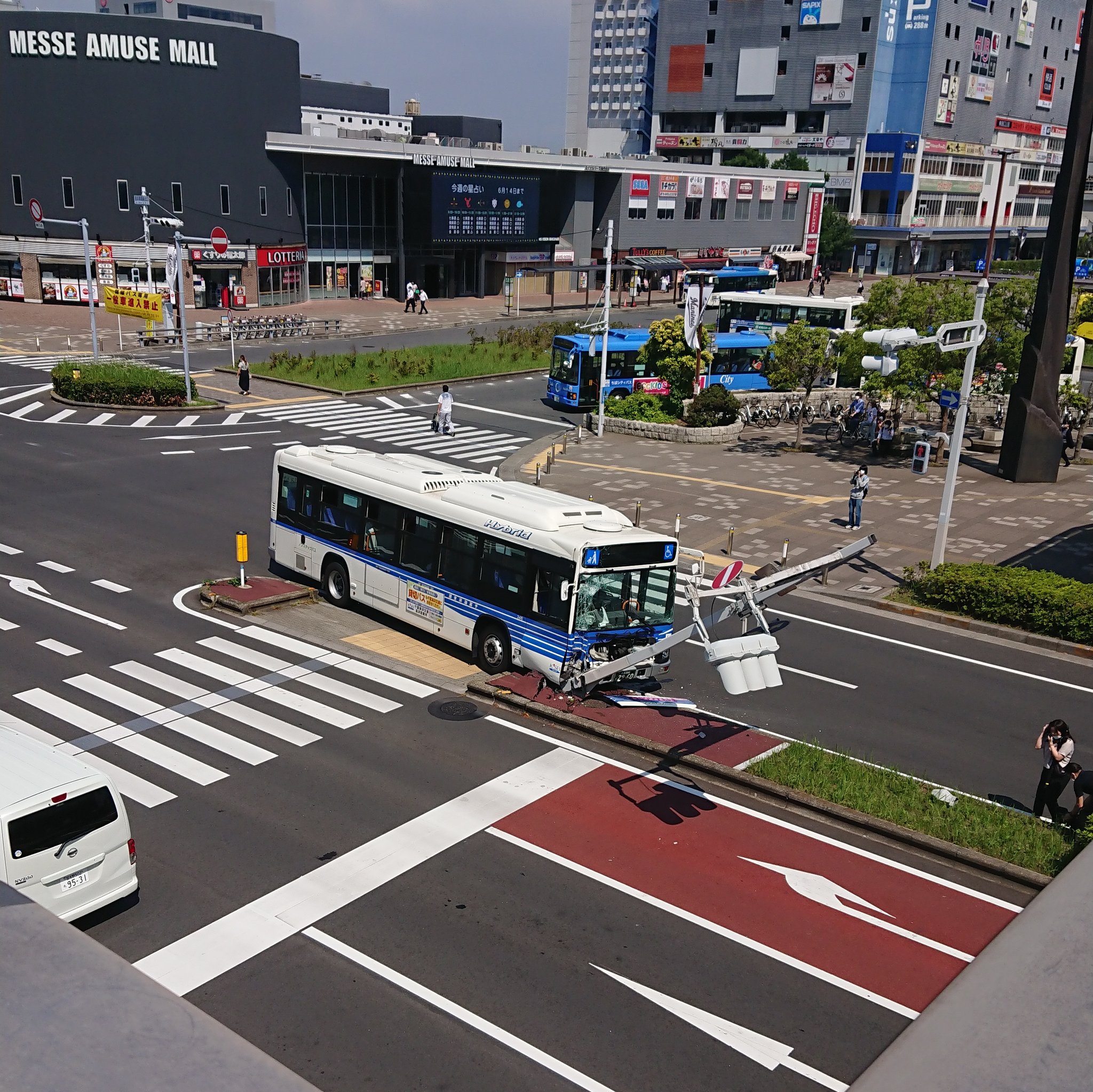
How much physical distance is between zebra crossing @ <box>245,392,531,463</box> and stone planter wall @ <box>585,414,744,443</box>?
12.0 feet

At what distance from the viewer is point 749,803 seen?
15109 mm

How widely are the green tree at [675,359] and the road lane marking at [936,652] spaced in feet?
65.4

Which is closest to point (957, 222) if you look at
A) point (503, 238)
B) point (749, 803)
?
point (503, 238)

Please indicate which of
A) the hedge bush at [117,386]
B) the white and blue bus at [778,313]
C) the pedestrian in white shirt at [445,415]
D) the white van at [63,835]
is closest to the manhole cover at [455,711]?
the white van at [63,835]

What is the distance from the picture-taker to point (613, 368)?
45.7m

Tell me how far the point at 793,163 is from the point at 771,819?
363ft

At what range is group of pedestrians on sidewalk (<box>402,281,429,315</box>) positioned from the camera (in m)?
73.4

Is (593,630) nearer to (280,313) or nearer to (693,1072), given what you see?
(693,1072)

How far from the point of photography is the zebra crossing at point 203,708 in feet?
51.4

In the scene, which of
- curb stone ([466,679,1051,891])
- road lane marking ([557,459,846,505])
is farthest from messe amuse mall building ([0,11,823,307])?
curb stone ([466,679,1051,891])

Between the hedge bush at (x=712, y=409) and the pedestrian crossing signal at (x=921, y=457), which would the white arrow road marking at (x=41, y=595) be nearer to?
the pedestrian crossing signal at (x=921, y=457)

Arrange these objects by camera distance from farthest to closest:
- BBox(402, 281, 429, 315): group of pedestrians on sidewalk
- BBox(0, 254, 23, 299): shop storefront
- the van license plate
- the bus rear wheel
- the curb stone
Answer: BBox(402, 281, 429, 315): group of pedestrians on sidewalk
BBox(0, 254, 23, 299): shop storefront
the bus rear wheel
the curb stone
the van license plate

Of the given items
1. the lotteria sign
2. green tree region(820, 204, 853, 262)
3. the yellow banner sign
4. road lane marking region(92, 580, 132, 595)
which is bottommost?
road lane marking region(92, 580, 132, 595)

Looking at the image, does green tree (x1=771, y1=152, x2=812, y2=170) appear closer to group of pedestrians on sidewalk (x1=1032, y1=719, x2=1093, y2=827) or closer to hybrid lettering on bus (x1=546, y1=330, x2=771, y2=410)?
hybrid lettering on bus (x1=546, y1=330, x2=771, y2=410)
